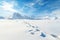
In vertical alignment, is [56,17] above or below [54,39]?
above

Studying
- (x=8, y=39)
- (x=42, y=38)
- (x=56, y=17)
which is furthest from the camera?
(x=56, y=17)

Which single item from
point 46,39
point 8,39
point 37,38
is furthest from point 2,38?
point 46,39

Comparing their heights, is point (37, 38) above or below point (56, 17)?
below

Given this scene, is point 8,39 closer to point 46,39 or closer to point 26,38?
point 26,38

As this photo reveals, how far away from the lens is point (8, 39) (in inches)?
60.3

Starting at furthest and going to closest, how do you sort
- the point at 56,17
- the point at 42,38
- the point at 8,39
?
the point at 56,17 → the point at 42,38 → the point at 8,39

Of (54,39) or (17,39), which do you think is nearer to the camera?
(17,39)

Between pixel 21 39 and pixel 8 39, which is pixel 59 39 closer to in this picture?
pixel 21 39

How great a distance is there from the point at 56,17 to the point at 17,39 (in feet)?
9.52

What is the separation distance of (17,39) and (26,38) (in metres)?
0.14

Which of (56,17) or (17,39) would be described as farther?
(56,17)

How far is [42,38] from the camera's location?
1644mm

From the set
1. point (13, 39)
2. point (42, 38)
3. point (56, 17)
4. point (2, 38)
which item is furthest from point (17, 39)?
point (56, 17)

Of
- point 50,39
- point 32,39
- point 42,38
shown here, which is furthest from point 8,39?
point 50,39
